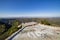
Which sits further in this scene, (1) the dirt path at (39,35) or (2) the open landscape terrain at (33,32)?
(2) the open landscape terrain at (33,32)

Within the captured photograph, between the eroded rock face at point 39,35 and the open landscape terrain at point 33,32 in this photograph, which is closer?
the eroded rock face at point 39,35

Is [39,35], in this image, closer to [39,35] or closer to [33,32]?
[39,35]

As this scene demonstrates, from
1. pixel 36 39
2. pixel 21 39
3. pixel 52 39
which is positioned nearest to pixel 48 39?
pixel 52 39

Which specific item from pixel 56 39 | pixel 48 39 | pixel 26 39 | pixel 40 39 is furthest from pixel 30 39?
pixel 56 39

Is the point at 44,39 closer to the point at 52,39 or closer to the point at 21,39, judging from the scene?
the point at 52,39

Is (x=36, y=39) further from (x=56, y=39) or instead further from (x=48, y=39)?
(x=56, y=39)

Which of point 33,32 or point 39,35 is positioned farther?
point 33,32

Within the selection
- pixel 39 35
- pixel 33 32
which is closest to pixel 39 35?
pixel 39 35

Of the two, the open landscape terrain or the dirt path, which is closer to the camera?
the dirt path

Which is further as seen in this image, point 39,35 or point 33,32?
point 33,32

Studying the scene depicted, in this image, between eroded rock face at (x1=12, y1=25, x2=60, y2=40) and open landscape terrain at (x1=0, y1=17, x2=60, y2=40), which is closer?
eroded rock face at (x1=12, y1=25, x2=60, y2=40)
